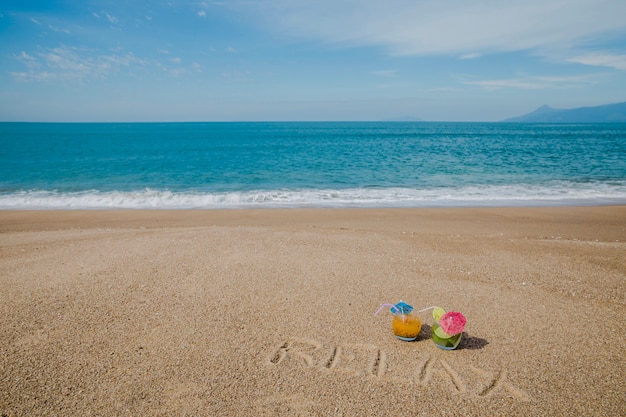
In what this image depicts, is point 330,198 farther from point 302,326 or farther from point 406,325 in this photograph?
point 406,325

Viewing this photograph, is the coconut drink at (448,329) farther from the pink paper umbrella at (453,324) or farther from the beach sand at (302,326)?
the beach sand at (302,326)

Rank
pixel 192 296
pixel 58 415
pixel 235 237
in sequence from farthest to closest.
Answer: pixel 235 237
pixel 192 296
pixel 58 415

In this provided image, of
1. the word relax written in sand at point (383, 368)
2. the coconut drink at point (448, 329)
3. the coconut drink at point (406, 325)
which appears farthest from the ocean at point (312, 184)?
the word relax written in sand at point (383, 368)

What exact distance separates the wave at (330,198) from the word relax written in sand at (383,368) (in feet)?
34.5

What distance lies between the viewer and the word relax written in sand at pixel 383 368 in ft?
10.6

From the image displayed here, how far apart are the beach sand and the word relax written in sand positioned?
0.7 inches

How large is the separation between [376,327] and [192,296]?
101 inches

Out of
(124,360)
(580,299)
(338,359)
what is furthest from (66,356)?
(580,299)

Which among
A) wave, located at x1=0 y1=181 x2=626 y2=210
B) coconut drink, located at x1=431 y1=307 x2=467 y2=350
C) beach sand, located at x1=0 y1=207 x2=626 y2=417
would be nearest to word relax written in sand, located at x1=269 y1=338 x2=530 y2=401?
beach sand, located at x1=0 y1=207 x2=626 y2=417

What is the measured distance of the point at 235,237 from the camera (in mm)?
7629

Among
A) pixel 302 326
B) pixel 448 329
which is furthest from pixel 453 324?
pixel 302 326

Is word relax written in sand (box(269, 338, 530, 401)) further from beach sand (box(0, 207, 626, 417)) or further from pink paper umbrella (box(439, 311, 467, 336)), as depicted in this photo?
pink paper umbrella (box(439, 311, 467, 336))

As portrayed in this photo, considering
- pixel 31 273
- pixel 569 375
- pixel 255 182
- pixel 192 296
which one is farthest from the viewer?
pixel 255 182

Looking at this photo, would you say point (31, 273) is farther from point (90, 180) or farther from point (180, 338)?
point (90, 180)
